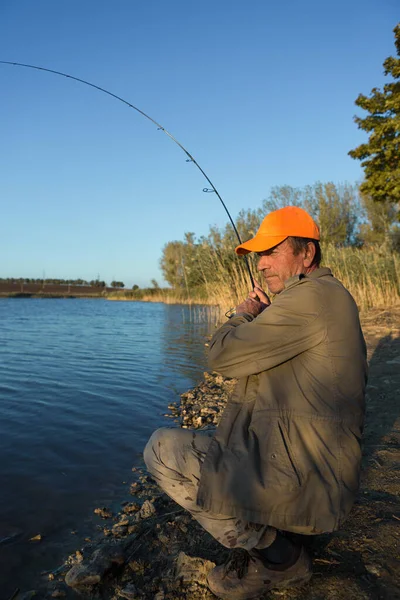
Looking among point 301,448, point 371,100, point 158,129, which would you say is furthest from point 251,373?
point 371,100

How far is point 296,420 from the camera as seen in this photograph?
1.68 meters

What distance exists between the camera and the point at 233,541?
185 centimetres

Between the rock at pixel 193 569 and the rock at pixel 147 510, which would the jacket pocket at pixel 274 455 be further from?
the rock at pixel 147 510

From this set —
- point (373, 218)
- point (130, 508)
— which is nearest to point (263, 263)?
point (130, 508)

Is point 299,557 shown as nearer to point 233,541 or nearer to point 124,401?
point 233,541

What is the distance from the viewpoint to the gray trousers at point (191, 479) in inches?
71.4

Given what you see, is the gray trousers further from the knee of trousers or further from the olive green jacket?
the olive green jacket

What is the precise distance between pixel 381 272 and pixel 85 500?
11.8m

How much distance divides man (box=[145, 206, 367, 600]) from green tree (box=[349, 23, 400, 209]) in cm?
1218

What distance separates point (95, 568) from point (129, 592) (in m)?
0.26

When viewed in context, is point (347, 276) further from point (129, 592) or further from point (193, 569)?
point (129, 592)

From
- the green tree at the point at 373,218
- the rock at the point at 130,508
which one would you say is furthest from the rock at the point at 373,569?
the green tree at the point at 373,218

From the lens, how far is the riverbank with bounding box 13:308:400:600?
6.31ft

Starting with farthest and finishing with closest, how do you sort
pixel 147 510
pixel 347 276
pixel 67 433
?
pixel 347 276 < pixel 67 433 < pixel 147 510
